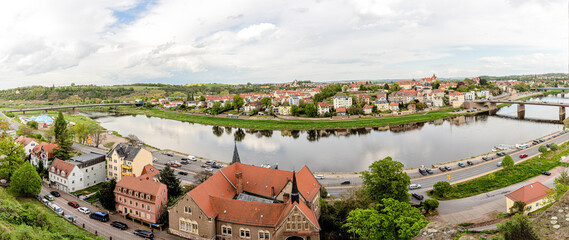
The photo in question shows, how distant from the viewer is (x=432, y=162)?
34.5 meters

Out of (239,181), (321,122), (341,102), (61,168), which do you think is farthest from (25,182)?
(341,102)

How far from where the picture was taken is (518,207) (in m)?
19.6

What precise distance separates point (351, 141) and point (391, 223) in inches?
1338

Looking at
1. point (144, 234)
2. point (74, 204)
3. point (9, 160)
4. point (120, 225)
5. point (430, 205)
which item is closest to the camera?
point (144, 234)

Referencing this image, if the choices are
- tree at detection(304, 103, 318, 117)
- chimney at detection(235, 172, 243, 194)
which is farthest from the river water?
chimney at detection(235, 172, 243, 194)

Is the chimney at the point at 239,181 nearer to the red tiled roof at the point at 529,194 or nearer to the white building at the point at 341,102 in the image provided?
the red tiled roof at the point at 529,194

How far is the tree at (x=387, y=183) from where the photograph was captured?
20.5 m

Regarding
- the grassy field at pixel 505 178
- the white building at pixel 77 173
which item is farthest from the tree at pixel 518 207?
the white building at pixel 77 173

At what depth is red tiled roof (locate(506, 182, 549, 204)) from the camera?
2012 centimetres

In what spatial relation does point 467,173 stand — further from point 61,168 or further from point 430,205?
point 61,168

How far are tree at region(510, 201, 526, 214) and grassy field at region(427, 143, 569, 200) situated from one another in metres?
4.37

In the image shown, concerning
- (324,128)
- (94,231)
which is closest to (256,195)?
(94,231)

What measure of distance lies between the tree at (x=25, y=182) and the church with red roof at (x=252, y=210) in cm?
1308

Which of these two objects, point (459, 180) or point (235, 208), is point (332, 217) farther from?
point (459, 180)
